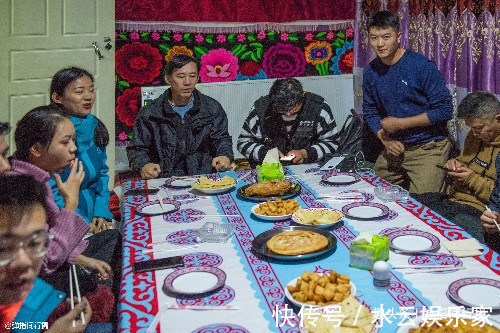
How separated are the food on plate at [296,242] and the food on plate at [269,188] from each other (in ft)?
1.78

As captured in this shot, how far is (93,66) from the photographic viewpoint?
13.6 ft

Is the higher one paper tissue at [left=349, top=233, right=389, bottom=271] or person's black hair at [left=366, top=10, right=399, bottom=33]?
person's black hair at [left=366, top=10, right=399, bottom=33]

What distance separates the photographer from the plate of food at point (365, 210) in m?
2.00

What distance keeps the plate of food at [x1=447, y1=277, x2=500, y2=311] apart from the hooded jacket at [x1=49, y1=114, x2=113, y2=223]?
6.22 feet

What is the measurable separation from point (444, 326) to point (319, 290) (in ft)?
1.00

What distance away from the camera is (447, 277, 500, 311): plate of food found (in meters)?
1.35

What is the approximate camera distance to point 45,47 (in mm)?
3986

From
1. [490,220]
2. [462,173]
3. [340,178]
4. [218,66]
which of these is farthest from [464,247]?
[218,66]

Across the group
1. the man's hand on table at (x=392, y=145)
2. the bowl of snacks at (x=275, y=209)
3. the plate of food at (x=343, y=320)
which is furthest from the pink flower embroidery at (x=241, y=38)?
the plate of food at (x=343, y=320)

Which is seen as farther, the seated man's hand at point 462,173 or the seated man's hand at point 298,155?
the seated man's hand at point 298,155

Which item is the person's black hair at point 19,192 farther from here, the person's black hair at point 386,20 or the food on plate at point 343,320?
the person's black hair at point 386,20

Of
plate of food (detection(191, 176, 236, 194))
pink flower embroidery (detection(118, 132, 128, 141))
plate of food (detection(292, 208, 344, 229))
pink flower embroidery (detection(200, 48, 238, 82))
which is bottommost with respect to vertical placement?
plate of food (detection(292, 208, 344, 229))

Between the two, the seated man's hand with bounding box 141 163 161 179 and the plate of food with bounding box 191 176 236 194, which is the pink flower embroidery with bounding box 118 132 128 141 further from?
the plate of food with bounding box 191 176 236 194

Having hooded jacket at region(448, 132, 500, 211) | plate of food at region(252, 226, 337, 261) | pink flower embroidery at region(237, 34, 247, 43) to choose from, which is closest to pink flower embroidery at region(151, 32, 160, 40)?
pink flower embroidery at region(237, 34, 247, 43)
